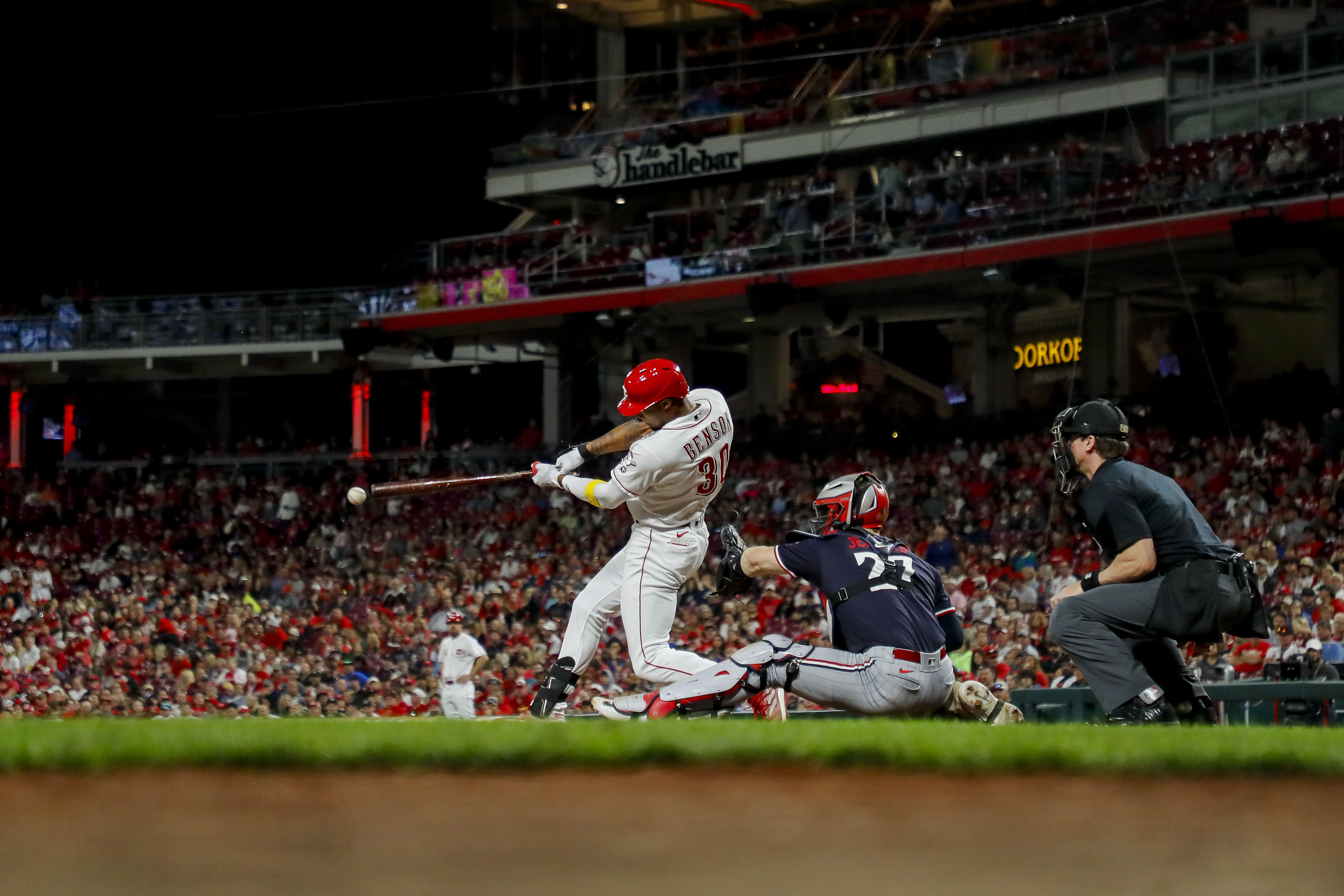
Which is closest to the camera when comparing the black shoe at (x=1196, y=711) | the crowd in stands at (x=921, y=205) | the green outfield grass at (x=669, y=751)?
the green outfield grass at (x=669, y=751)

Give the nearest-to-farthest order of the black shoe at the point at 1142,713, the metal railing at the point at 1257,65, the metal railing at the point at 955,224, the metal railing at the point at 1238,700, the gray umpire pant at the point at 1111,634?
the black shoe at the point at 1142,713 < the gray umpire pant at the point at 1111,634 < the metal railing at the point at 1238,700 < the metal railing at the point at 955,224 < the metal railing at the point at 1257,65

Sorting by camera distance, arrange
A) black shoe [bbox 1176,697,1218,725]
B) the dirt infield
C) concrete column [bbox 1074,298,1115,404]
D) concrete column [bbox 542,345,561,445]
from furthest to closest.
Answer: concrete column [bbox 542,345,561,445]
concrete column [bbox 1074,298,1115,404]
black shoe [bbox 1176,697,1218,725]
the dirt infield

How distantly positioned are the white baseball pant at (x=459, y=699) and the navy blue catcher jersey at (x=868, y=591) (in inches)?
361

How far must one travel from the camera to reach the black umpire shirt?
6801 mm

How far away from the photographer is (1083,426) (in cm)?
700

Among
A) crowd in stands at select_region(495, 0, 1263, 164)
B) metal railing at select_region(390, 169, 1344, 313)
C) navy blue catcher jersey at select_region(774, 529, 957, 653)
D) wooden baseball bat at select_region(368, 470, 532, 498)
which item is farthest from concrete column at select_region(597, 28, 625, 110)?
navy blue catcher jersey at select_region(774, 529, 957, 653)

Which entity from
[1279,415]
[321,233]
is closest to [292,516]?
[321,233]

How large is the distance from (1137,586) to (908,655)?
1041mm

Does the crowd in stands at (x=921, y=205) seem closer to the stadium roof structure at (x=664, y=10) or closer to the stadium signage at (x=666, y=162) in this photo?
the stadium signage at (x=666, y=162)

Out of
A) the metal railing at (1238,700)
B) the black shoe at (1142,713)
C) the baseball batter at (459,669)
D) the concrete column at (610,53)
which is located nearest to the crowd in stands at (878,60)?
the concrete column at (610,53)

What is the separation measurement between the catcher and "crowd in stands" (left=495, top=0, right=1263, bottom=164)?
2005cm

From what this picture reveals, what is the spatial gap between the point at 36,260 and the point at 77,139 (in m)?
3.19

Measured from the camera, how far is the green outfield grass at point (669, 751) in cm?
479

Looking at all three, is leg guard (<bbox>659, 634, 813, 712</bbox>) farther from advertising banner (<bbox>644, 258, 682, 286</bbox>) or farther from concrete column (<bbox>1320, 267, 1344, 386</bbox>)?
advertising banner (<bbox>644, 258, 682, 286</bbox>)
